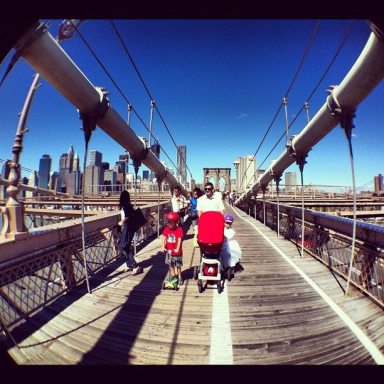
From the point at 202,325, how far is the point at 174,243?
1680mm

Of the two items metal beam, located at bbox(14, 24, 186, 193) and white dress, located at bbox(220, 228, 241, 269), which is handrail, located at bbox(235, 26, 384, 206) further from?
metal beam, located at bbox(14, 24, 186, 193)

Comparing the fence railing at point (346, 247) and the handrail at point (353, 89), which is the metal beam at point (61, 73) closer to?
the handrail at point (353, 89)

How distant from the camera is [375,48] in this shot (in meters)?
3.21

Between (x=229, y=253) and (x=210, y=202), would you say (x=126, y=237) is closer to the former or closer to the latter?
(x=210, y=202)

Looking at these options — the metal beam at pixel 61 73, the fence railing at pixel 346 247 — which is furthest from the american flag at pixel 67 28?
the fence railing at pixel 346 247

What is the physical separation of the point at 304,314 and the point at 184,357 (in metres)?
2.06

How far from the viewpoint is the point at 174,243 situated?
4.52 meters

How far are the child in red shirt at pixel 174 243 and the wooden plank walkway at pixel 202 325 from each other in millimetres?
434

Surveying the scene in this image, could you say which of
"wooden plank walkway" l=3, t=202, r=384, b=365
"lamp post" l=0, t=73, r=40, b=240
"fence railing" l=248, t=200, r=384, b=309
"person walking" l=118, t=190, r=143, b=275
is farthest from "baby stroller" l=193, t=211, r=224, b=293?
"lamp post" l=0, t=73, r=40, b=240

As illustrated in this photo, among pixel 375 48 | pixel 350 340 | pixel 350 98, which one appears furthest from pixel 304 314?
pixel 375 48

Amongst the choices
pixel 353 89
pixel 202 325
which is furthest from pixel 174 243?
pixel 353 89

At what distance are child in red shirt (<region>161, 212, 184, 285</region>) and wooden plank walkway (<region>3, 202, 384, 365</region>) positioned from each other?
1.42 ft
